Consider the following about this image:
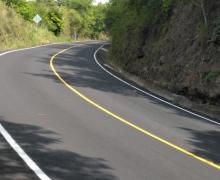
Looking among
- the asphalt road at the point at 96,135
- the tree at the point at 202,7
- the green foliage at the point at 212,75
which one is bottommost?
the asphalt road at the point at 96,135

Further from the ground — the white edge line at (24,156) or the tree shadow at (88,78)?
the white edge line at (24,156)

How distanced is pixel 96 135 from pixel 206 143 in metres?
2.78

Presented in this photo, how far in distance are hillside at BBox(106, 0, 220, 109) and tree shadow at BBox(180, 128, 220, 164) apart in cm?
537

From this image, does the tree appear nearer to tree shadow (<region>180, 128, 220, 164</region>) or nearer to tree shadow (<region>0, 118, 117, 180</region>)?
tree shadow (<region>180, 128, 220, 164</region>)

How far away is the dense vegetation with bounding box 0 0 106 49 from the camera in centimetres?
4881

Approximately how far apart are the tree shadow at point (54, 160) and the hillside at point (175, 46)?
378 inches

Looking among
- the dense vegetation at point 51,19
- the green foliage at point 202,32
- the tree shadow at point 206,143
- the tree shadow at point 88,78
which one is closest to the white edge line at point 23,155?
the tree shadow at point 206,143

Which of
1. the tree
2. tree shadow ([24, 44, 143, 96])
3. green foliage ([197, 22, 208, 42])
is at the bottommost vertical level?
tree shadow ([24, 44, 143, 96])

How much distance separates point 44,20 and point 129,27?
42.4 m

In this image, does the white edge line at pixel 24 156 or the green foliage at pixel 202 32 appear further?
the green foliage at pixel 202 32

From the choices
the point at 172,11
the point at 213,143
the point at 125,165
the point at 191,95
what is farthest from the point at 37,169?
the point at 172,11

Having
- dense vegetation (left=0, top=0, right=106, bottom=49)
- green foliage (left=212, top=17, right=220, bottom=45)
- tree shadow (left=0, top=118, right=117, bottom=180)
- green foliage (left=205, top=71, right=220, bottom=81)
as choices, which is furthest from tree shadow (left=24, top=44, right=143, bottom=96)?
dense vegetation (left=0, top=0, right=106, bottom=49)

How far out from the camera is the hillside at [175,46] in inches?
820

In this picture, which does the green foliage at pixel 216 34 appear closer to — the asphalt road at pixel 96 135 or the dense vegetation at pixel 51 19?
the asphalt road at pixel 96 135
